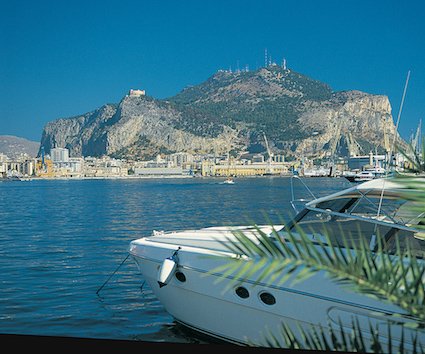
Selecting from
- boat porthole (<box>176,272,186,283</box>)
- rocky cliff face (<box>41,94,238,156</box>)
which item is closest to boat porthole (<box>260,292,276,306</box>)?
boat porthole (<box>176,272,186,283</box>)

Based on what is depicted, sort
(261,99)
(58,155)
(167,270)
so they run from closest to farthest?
1. (167,270)
2. (58,155)
3. (261,99)

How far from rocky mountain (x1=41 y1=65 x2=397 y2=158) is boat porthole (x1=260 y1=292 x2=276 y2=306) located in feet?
415

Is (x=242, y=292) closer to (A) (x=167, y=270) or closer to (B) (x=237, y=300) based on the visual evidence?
(B) (x=237, y=300)

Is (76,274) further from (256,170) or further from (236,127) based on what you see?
(236,127)

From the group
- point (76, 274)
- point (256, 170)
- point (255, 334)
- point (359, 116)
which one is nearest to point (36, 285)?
point (76, 274)

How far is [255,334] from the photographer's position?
2996mm

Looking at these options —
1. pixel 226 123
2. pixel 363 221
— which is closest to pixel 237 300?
pixel 363 221

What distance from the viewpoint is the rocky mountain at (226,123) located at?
140m

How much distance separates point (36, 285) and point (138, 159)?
143 metres

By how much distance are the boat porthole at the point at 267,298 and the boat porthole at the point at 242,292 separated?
120 mm

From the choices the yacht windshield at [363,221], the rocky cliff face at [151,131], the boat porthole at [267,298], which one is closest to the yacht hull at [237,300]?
the boat porthole at [267,298]

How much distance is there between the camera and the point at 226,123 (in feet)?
508

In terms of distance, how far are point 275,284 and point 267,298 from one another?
137mm

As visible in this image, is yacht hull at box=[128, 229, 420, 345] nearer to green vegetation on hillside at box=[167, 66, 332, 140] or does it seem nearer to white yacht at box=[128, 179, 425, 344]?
white yacht at box=[128, 179, 425, 344]
